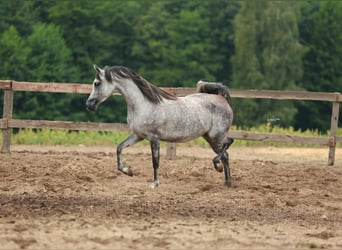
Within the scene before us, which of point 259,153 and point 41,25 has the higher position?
point 41,25

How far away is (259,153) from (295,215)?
9.12 meters

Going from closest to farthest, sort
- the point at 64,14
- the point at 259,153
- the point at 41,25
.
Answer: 1. the point at 259,153
2. the point at 41,25
3. the point at 64,14

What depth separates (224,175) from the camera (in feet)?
42.7

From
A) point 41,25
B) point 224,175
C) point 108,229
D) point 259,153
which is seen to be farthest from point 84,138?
point 41,25

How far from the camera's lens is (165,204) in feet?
32.3

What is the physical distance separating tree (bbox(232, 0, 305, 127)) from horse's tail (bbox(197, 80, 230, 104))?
37.7 m

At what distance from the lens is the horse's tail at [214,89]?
497 inches

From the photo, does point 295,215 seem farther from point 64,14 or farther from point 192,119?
point 64,14

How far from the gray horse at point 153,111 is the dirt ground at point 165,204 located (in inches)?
28.7

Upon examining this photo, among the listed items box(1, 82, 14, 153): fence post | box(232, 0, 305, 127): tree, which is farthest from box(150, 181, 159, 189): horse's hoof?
box(232, 0, 305, 127): tree

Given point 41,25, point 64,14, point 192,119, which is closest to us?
point 192,119

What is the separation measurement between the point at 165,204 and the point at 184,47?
47.9 m

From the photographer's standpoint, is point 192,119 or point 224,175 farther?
point 224,175

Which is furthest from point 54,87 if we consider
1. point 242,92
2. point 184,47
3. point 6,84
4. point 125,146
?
point 184,47
